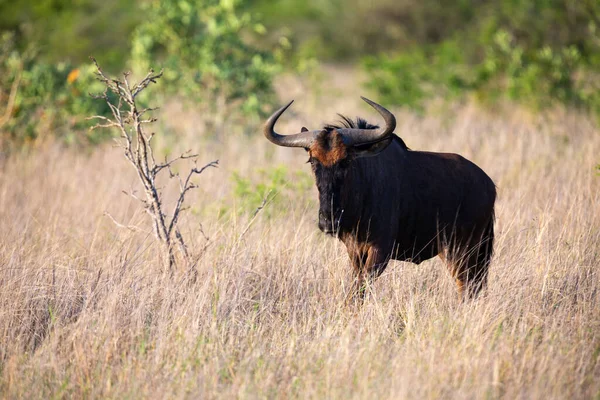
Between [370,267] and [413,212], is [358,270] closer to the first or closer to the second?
[370,267]

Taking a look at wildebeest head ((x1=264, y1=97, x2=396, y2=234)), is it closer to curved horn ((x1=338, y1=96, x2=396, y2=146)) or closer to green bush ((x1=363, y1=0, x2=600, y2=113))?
curved horn ((x1=338, y1=96, x2=396, y2=146))

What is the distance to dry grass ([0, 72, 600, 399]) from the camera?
399 cm

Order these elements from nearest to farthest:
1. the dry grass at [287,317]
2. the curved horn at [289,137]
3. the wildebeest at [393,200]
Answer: the dry grass at [287,317]
the wildebeest at [393,200]
the curved horn at [289,137]

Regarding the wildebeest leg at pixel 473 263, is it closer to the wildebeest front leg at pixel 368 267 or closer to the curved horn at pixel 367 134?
the wildebeest front leg at pixel 368 267

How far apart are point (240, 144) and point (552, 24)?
31.8 feet

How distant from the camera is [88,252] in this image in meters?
6.06

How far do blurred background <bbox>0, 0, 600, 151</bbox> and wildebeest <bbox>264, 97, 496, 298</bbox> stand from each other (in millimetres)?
5173

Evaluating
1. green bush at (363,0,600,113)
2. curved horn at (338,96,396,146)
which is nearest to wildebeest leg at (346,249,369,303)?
curved horn at (338,96,396,146)

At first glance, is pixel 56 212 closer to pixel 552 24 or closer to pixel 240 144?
pixel 240 144

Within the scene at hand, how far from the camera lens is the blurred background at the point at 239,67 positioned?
36.7ft

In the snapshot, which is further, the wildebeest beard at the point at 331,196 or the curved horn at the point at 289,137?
the curved horn at the point at 289,137

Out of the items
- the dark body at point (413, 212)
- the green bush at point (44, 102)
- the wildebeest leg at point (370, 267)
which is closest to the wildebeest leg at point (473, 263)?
the dark body at point (413, 212)

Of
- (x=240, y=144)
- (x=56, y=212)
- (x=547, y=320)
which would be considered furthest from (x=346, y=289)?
(x=240, y=144)

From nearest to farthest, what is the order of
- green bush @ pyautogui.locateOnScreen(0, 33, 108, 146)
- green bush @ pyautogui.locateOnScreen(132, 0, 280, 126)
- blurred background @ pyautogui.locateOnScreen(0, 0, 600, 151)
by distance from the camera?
green bush @ pyautogui.locateOnScreen(0, 33, 108, 146) < blurred background @ pyautogui.locateOnScreen(0, 0, 600, 151) < green bush @ pyautogui.locateOnScreen(132, 0, 280, 126)
